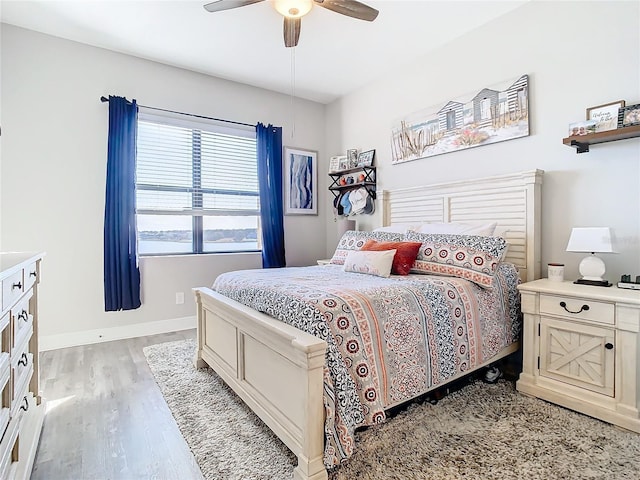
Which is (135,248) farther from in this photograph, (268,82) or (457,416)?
(457,416)

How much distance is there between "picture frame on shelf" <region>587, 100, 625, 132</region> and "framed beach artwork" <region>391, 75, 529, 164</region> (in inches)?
18.1

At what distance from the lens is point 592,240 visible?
2.08 meters

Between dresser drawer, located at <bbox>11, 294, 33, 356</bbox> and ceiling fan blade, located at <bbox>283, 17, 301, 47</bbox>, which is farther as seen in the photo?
ceiling fan blade, located at <bbox>283, 17, 301, 47</bbox>

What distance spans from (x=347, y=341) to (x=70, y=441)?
1.50 meters

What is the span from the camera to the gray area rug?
1.46 meters

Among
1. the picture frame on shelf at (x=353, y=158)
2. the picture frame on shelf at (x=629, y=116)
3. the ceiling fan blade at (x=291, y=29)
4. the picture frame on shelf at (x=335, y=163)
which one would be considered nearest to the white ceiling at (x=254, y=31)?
the ceiling fan blade at (x=291, y=29)

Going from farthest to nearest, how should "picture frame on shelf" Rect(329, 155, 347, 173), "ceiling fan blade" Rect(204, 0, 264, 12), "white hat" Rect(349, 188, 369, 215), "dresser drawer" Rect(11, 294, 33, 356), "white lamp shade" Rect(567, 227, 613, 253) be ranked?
1. "picture frame on shelf" Rect(329, 155, 347, 173)
2. "white hat" Rect(349, 188, 369, 215)
3. "ceiling fan blade" Rect(204, 0, 264, 12)
4. "white lamp shade" Rect(567, 227, 613, 253)
5. "dresser drawer" Rect(11, 294, 33, 356)

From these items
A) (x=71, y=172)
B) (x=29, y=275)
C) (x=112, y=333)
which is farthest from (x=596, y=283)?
(x=71, y=172)

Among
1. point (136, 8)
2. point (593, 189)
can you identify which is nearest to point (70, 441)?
point (136, 8)

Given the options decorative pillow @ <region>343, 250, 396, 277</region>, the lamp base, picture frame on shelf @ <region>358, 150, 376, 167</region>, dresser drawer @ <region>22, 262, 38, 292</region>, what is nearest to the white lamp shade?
the lamp base

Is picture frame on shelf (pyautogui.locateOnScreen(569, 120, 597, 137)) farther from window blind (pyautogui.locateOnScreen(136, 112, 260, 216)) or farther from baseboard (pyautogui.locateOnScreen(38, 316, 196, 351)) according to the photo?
baseboard (pyautogui.locateOnScreen(38, 316, 196, 351))

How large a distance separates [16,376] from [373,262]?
193cm

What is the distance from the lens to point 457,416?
6.21 ft

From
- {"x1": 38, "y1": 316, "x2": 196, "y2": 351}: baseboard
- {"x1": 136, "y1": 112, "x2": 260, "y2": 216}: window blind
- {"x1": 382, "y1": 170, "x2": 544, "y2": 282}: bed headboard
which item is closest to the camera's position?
{"x1": 382, "y1": 170, "x2": 544, "y2": 282}: bed headboard
